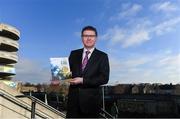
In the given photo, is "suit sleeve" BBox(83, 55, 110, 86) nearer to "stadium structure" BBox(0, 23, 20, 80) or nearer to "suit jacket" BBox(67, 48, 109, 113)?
"suit jacket" BBox(67, 48, 109, 113)

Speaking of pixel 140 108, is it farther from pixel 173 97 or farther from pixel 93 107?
pixel 93 107

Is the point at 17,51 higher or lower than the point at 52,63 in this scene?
higher

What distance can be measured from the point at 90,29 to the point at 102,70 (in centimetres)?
45

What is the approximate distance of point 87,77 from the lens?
434 cm

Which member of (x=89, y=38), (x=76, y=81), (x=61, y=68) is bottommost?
(x=76, y=81)

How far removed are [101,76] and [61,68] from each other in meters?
0.45

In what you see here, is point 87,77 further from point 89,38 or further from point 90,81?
point 89,38

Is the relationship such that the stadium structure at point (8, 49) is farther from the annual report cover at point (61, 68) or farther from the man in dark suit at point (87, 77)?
the man in dark suit at point (87, 77)

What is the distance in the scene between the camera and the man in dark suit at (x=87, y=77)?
4.24 m

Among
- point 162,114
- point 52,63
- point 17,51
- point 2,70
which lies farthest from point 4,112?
point 162,114

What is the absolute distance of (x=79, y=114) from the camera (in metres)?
4.29

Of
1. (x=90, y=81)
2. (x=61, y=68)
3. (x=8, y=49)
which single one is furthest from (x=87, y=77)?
(x=8, y=49)

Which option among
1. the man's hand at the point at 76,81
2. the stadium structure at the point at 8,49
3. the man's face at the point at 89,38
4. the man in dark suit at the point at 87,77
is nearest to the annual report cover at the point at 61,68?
the man in dark suit at the point at 87,77

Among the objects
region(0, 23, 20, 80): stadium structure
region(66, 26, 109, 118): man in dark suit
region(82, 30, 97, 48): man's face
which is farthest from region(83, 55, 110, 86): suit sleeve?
region(0, 23, 20, 80): stadium structure
